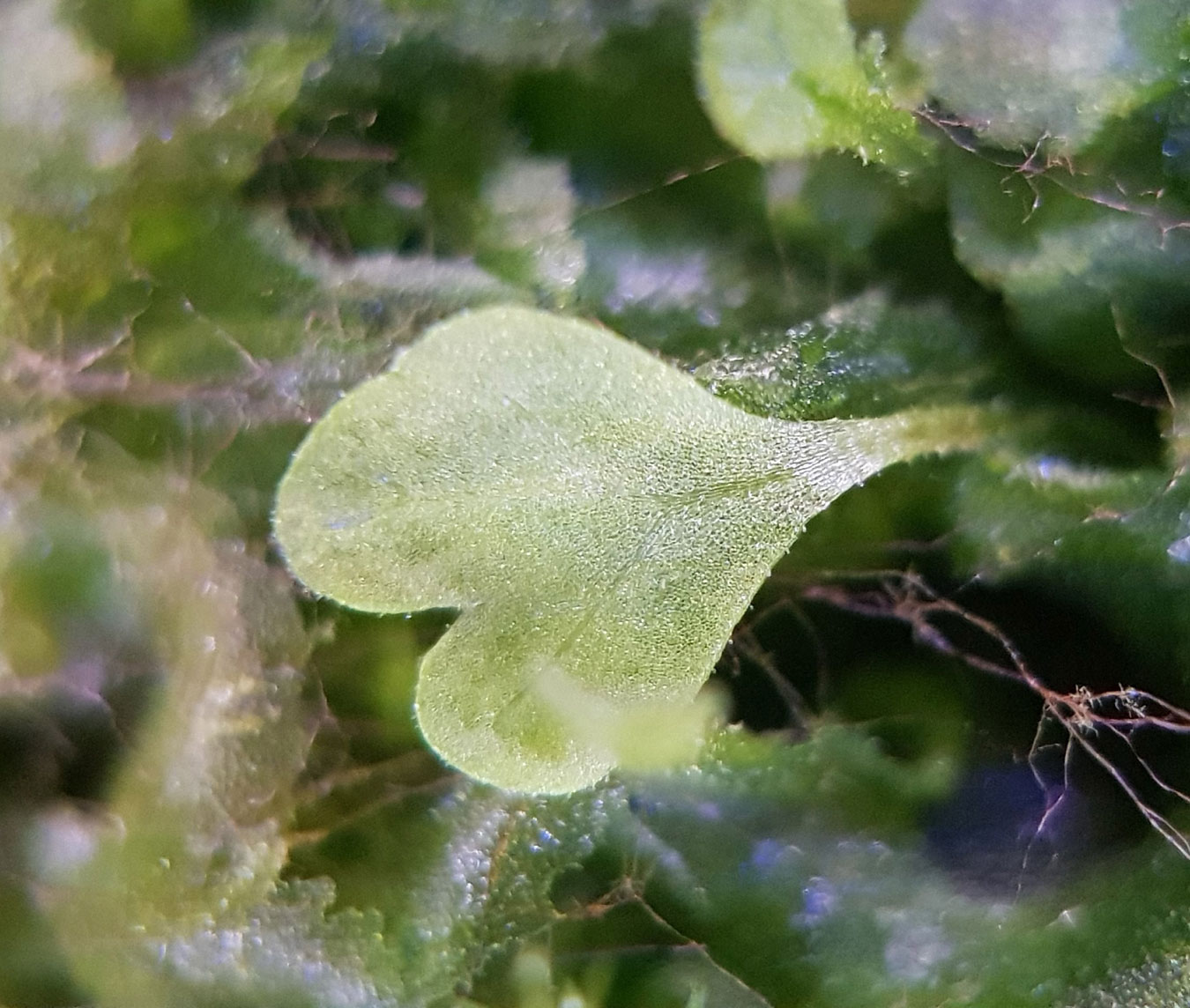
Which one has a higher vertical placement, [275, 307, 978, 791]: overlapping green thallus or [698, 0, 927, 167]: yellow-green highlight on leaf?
[698, 0, 927, 167]: yellow-green highlight on leaf

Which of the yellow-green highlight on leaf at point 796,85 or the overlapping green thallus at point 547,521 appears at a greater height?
the yellow-green highlight on leaf at point 796,85

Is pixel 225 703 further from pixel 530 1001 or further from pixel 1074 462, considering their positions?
pixel 1074 462

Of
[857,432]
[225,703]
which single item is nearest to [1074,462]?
[857,432]

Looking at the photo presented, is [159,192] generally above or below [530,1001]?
above
